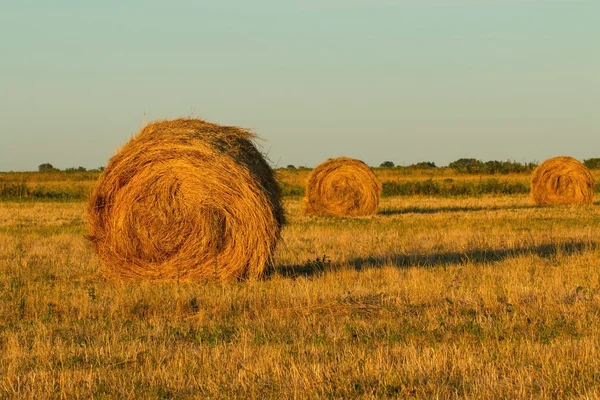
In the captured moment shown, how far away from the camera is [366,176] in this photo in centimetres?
2720

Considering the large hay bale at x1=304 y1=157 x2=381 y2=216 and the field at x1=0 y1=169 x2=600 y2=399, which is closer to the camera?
the field at x1=0 y1=169 x2=600 y2=399

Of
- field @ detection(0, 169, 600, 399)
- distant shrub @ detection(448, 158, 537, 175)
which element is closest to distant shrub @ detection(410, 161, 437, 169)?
distant shrub @ detection(448, 158, 537, 175)

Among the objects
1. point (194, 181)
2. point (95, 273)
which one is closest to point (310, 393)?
point (194, 181)

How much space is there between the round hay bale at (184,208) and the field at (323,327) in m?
0.47

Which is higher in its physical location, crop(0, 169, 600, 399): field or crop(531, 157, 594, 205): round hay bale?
crop(531, 157, 594, 205): round hay bale

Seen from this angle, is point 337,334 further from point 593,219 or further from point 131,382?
point 593,219

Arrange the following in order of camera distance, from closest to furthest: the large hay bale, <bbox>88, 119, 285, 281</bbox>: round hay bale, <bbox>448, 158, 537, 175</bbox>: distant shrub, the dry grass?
1. the dry grass
2. <bbox>88, 119, 285, 281</bbox>: round hay bale
3. the large hay bale
4. <bbox>448, 158, 537, 175</bbox>: distant shrub

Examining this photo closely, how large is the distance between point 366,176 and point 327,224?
215 inches

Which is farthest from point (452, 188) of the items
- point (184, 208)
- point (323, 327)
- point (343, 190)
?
point (323, 327)

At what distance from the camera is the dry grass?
5.95 meters

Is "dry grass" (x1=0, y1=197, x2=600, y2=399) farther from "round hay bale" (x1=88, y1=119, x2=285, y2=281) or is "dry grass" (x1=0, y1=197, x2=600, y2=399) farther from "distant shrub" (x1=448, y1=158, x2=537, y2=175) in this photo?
"distant shrub" (x1=448, y1=158, x2=537, y2=175)

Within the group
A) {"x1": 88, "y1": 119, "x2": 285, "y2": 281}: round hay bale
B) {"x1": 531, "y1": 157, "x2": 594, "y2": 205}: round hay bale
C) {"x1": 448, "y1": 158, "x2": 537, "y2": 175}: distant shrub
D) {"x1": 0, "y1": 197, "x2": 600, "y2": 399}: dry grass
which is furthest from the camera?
{"x1": 448, "y1": 158, "x2": 537, "y2": 175}: distant shrub

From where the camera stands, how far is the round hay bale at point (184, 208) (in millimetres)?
11656

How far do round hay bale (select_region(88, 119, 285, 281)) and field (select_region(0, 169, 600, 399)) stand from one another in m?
0.47
